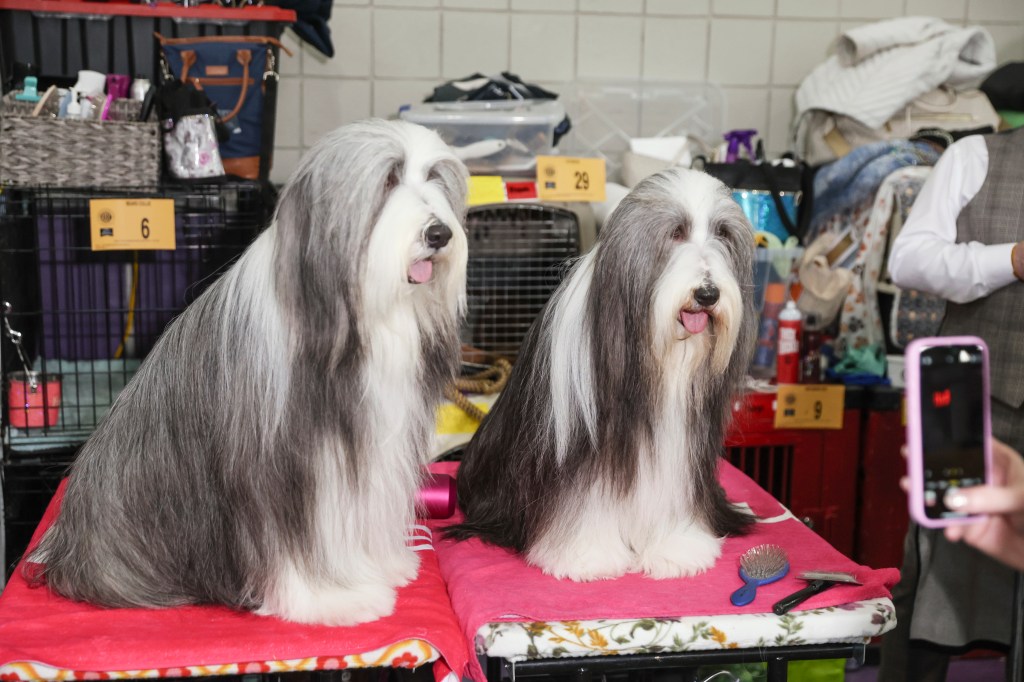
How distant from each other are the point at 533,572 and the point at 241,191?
1.44 metres

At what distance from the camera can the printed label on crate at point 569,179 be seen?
3043mm

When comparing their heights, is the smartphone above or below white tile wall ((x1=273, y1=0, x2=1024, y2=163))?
below

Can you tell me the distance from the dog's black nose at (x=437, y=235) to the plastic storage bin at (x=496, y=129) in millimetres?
1568

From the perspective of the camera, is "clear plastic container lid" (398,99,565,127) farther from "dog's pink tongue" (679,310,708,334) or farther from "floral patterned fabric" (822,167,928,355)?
"dog's pink tongue" (679,310,708,334)

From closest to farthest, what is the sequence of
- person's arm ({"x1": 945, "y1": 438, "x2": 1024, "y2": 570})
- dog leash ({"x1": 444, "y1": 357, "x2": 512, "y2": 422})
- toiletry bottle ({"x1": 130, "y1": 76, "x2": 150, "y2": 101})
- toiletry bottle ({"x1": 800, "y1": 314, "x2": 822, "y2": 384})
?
1. person's arm ({"x1": 945, "y1": 438, "x2": 1024, "y2": 570})
2. toiletry bottle ({"x1": 130, "y1": 76, "x2": 150, "y2": 101})
3. dog leash ({"x1": 444, "y1": 357, "x2": 512, "y2": 422})
4. toiletry bottle ({"x1": 800, "y1": 314, "x2": 822, "y2": 384})

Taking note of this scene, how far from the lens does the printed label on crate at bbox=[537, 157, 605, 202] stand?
120 inches

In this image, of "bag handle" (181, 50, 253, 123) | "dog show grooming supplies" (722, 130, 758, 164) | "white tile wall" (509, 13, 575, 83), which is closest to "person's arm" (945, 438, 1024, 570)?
"bag handle" (181, 50, 253, 123)

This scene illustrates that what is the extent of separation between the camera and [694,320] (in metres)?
1.86

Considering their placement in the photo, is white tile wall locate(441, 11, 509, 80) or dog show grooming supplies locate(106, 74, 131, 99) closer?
dog show grooming supplies locate(106, 74, 131, 99)

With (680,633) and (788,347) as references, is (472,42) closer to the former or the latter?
(788,347)

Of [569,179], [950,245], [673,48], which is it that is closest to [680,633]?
[950,245]

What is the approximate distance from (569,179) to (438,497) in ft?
3.80

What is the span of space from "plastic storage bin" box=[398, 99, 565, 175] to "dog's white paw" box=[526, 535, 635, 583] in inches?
59.5

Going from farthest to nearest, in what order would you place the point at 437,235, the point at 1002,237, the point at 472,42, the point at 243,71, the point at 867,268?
the point at 472,42, the point at 867,268, the point at 243,71, the point at 1002,237, the point at 437,235
